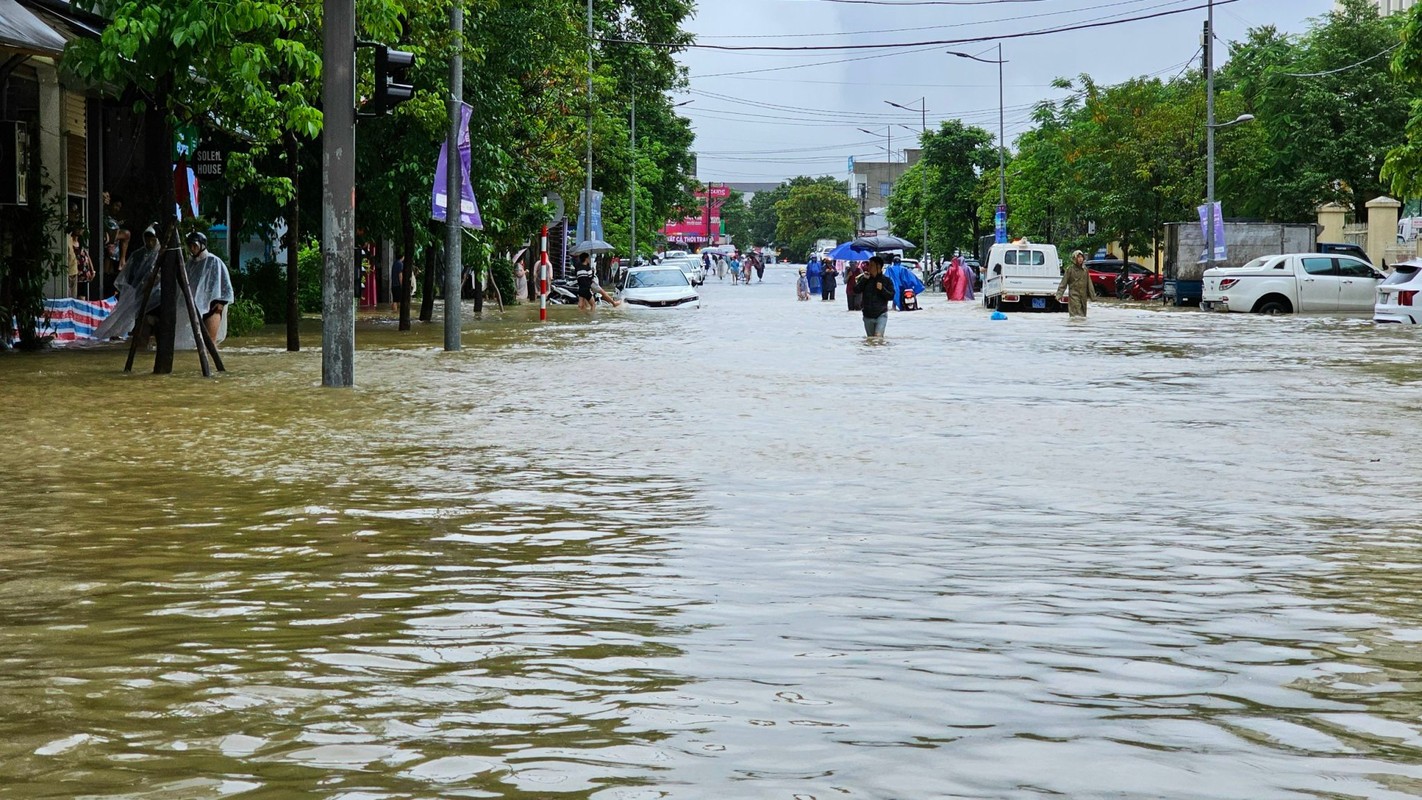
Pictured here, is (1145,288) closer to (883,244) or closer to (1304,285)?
(883,244)

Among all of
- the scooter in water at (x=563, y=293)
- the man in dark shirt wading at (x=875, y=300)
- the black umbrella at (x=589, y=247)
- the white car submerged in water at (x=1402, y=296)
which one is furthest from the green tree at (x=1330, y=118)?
the man in dark shirt wading at (x=875, y=300)

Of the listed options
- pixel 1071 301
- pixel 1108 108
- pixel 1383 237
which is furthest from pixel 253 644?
pixel 1108 108

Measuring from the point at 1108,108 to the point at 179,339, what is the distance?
47076mm

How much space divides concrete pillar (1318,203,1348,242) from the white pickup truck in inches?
681

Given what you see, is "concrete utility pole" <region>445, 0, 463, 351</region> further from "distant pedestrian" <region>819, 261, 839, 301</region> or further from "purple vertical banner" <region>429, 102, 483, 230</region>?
"distant pedestrian" <region>819, 261, 839, 301</region>

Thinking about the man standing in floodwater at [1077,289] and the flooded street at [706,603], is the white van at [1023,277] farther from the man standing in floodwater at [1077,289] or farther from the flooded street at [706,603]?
the flooded street at [706,603]

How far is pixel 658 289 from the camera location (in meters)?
53.0

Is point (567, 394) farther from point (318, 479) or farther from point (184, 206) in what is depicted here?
point (184, 206)

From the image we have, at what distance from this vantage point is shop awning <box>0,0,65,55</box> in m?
18.0

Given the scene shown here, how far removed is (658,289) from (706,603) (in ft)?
151

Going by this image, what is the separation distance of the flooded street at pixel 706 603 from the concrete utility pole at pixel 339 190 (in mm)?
2586

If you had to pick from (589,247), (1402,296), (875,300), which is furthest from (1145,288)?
(875,300)

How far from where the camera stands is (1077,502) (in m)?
10.6

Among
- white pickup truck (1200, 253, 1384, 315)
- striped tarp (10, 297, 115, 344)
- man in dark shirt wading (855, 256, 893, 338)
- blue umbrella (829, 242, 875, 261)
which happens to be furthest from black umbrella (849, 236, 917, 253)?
striped tarp (10, 297, 115, 344)
